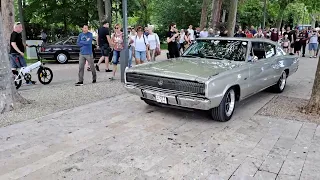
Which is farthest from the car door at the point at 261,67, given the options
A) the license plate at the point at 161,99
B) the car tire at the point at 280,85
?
the license plate at the point at 161,99

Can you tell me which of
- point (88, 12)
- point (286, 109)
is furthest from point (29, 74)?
point (88, 12)

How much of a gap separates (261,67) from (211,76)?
2.08 metres

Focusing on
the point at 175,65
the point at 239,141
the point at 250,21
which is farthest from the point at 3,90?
the point at 250,21

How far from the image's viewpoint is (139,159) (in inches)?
159

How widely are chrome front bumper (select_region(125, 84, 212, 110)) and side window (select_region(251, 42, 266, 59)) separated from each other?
2315 mm

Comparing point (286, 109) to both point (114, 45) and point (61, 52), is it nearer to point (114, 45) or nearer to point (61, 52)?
point (114, 45)

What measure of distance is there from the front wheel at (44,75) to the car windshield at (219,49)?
4.79 m

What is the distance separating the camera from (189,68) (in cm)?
568

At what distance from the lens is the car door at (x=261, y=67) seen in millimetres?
6336

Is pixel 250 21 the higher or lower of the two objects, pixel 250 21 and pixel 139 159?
the higher

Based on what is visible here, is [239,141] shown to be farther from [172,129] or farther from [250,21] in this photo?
[250,21]

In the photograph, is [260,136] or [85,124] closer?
[260,136]

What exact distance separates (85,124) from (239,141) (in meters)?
2.62

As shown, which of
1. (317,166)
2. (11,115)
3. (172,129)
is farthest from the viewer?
(11,115)
